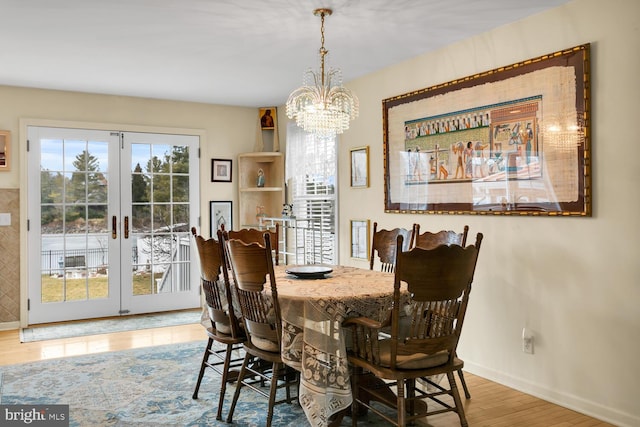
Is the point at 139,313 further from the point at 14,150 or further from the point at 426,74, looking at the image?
the point at 426,74

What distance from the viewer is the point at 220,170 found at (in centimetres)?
634

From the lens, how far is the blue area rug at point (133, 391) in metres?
3.01

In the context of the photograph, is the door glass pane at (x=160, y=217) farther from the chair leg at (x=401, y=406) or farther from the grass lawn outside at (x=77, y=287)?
the chair leg at (x=401, y=406)

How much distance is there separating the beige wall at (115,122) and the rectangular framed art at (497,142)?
2.43m

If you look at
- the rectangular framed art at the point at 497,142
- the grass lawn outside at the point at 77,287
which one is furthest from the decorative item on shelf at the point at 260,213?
the rectangular framed art at the point at 497,142

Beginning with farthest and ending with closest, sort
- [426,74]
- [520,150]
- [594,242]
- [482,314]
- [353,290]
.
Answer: [426,74] → [482,314] → [520,150] → [594,242] → [353,290]

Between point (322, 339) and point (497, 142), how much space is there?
1.91m

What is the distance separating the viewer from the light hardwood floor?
299 cm

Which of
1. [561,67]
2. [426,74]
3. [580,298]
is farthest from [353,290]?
[426,74]

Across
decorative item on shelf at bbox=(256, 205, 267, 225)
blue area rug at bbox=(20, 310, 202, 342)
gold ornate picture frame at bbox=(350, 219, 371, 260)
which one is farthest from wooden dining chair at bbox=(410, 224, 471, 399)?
decorative item on shelf at bbox=(256, 205, 267, 225)

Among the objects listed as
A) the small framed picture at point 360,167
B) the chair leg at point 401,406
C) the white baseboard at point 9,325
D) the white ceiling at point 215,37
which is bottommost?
the white baseboard at point 9,325

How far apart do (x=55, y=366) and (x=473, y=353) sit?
312 cm

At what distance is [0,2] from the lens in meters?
3.11

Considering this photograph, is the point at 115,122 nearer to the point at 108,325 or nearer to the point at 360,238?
the point at 108,325
